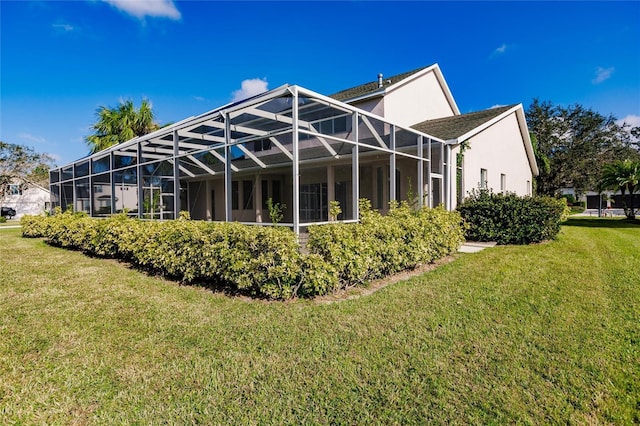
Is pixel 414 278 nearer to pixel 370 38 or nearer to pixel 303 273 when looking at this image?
pixel 303 273

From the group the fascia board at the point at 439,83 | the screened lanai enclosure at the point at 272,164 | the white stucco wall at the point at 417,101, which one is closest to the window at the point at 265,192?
the screened lanai enclosure at the point at 272,164

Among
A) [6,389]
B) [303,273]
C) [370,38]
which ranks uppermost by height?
[370,38]

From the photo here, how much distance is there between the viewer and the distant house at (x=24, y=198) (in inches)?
1358

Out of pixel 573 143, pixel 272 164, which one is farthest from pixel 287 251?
pixel 573 143

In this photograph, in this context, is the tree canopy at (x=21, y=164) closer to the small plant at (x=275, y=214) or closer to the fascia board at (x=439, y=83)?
the small plant at (x=275, y=214)

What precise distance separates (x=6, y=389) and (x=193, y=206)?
17038 millimetres

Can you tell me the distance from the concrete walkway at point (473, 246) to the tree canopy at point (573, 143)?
907 inches

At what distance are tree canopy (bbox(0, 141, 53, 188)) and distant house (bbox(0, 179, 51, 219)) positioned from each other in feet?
2.21

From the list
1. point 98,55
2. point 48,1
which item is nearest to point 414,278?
point 48,1

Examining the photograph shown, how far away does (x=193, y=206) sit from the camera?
18984 millimetres

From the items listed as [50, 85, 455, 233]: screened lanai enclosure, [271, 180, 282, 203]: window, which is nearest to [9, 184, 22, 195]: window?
[50, 85, 455, 233]: screened lanai enclosure

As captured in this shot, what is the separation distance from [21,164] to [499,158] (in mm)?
45521

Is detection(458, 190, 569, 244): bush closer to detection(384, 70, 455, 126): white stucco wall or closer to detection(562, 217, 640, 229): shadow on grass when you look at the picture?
detection(384, 70, 455, 126): white stucco wall

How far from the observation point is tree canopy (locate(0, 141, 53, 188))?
108 ft
